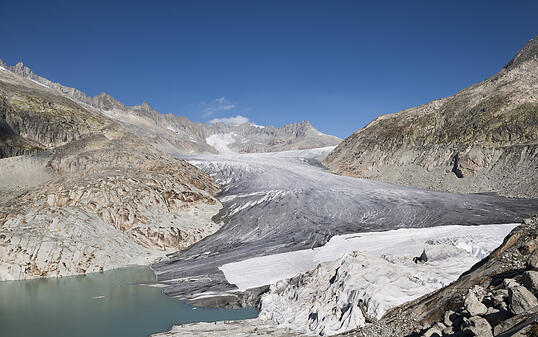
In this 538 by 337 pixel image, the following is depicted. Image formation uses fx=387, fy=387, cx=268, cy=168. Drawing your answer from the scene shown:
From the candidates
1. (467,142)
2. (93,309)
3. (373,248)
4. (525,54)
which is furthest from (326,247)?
(525,54)

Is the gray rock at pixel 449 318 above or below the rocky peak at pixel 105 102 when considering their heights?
below

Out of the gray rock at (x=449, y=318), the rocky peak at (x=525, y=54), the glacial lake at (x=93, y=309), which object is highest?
the rocky peak at (x=525, y=54)

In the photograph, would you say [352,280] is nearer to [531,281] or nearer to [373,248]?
[531,281]

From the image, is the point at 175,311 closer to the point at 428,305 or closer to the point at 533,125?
the point at 428,305

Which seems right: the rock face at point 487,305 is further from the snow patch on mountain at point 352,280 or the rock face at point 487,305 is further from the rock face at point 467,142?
the rock face at point 467,142

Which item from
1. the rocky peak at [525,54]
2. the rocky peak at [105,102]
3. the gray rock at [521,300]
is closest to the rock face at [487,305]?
the gray rock at [521,300]

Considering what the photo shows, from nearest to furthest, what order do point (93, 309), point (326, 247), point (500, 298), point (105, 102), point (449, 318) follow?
point (500, 298)
point (449, 318)
point (93, 309)
point (326, 247)
point (105, 102)

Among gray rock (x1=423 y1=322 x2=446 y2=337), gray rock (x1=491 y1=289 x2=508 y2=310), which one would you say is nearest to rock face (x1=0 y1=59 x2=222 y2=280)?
gray rock (x1=423 y1=322 x2=446 y2=337)

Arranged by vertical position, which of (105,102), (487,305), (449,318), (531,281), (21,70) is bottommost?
(449,318)
